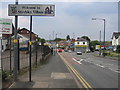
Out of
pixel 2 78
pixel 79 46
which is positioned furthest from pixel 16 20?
pixel 79 46

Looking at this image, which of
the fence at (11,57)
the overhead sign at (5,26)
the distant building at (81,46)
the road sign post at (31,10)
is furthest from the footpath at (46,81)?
the distant building at (81,46)

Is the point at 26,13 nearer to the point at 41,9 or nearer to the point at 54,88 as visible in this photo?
the point at 41,9

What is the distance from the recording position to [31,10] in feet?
32.5

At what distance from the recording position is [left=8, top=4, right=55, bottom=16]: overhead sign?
981 cm

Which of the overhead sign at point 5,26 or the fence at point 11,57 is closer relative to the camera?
the overhead sign at point 5,26

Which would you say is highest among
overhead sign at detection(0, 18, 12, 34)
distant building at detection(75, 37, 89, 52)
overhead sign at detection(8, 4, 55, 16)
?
overhead sign at detection(8, 4, 55, 16)

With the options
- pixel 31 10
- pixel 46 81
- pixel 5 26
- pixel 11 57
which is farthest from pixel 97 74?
pixel 5 26

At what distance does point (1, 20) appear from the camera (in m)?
8.59

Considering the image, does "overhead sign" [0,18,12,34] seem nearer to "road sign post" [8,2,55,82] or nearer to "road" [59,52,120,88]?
"road sign post" [8,2,55,82]

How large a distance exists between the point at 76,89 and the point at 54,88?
0.93 metres

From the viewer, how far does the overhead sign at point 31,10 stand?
32.2 ft

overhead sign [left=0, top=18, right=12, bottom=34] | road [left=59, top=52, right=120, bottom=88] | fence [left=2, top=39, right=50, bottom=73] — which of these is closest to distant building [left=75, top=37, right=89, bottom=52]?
fence [left=2, top=39, right=50, bottom=73]

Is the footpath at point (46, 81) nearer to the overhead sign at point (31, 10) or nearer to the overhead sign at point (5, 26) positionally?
the overhead sign at point (5, 26)

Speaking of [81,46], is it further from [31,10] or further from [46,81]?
[31,10]
